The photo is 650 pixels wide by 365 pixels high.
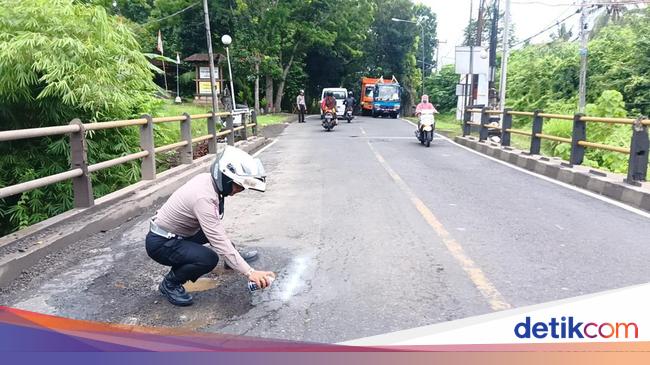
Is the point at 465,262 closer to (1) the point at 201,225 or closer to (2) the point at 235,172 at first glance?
(2) the point at 235,172

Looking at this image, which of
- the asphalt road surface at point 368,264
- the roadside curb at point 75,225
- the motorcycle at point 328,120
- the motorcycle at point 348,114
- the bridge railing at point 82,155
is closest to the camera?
the asphalt road surface at point 368,264

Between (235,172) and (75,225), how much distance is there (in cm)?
288

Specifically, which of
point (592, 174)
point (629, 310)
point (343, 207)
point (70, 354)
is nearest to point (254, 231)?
point (343, 207)

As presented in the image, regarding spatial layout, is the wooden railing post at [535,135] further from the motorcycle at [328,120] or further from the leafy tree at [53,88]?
the motorcycle at [328,120]

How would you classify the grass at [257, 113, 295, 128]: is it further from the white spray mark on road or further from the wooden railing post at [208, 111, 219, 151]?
the white spray mark on road

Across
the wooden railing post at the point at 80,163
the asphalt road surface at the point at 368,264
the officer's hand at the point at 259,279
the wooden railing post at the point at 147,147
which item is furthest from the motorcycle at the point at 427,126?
the officer's hand at the point at 259,279

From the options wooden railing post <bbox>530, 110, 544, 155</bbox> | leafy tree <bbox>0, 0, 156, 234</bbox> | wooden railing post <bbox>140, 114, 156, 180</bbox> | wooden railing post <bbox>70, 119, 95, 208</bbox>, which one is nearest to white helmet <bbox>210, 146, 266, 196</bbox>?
wooden railing post <bbox>70, 119, 95, 208</bbox>

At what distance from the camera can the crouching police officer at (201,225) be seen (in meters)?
3.65

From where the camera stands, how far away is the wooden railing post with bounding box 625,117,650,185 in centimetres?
777

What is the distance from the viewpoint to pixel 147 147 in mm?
8109

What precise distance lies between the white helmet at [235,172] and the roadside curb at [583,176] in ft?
19.3

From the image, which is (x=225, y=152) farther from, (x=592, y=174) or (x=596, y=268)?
(x=592, y=174)

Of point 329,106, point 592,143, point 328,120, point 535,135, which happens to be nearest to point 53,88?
point 592,143

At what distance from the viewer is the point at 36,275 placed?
182 inches
